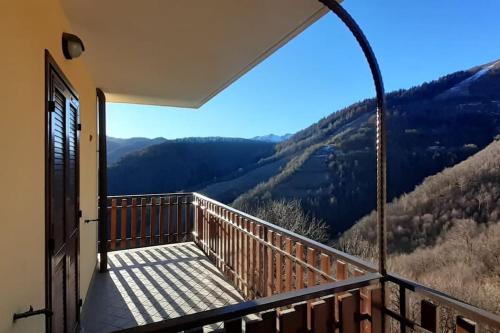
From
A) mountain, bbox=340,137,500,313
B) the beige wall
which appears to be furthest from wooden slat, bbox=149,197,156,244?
mountain, bbox=340,137,500,313

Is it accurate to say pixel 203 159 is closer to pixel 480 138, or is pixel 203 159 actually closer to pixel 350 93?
pixel 350 93

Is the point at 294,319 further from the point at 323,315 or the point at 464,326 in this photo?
the point at 464,326

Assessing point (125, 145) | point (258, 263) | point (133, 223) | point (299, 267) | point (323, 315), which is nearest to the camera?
point (323, 315)

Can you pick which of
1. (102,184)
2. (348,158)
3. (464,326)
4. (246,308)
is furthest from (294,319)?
(348,158)

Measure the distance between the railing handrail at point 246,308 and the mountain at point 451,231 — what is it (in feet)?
19.7

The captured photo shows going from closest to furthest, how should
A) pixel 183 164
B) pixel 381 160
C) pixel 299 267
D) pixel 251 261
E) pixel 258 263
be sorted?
pixel 381 160 → pixel 299 267 → pixel 258 263 → pixel 251 261 → pixel 183 164

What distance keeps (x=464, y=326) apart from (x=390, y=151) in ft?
59.6

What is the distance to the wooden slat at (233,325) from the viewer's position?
1.16 metres

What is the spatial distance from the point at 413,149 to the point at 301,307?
63.4ft

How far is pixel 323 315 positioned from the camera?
1431mm

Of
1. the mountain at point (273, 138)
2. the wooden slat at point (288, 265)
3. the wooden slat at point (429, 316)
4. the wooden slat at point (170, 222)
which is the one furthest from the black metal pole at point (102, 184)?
the mountain at point (273, 138)

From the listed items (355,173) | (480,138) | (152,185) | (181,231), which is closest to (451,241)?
(355,173)

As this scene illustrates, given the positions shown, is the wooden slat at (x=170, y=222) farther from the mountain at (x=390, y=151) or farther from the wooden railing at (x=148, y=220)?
the mountain at (x=390, y=151)

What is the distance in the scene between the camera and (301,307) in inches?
53.1
